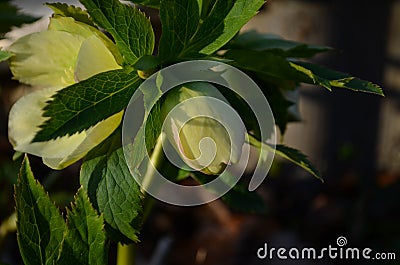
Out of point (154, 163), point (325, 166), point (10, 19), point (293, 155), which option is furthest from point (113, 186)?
point (325, 166)

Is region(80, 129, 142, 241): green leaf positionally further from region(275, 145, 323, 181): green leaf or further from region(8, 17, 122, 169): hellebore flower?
region(275, 145, 323, 181): green leaf

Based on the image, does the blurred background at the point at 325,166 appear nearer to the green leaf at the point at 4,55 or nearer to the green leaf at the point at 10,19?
the green leaf at the point at 10,19

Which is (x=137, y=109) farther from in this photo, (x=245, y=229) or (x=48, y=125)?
(x=245, y=229)

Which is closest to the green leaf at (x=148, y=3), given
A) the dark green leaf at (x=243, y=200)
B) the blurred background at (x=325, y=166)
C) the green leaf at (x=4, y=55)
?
the green leaf at (x=4, y=55)

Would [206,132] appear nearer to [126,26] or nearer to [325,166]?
[126,26]

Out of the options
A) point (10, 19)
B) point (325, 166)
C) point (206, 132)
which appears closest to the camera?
point (206, 132)

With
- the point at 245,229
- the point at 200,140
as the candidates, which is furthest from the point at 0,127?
the point at 200,140
